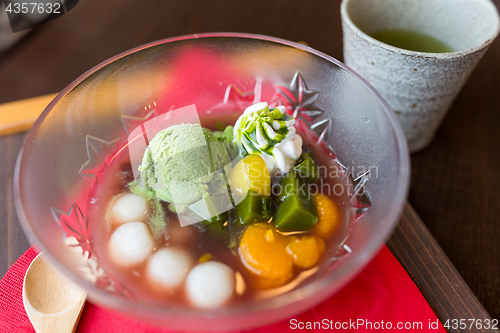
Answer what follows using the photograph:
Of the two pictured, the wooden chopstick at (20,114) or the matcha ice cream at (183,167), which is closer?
the matcha ice cream at (183,167)

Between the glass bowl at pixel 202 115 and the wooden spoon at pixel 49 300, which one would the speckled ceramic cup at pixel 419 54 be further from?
the wooden spoon at pixel 49 300

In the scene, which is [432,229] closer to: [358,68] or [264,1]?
[358,68]

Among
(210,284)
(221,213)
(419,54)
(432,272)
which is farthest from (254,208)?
(419,54)

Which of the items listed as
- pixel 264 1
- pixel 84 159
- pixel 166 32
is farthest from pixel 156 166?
pixel 264 1

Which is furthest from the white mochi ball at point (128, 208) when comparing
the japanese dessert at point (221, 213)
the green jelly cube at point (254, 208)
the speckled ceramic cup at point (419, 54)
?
the speckled ceramic cup at point (419, 54)

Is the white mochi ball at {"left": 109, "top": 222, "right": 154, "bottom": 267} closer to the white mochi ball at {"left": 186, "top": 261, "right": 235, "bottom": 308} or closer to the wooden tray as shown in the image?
the white mochi ball at {"left": 186, "top": 261, "right": 235, "bottom": 308}

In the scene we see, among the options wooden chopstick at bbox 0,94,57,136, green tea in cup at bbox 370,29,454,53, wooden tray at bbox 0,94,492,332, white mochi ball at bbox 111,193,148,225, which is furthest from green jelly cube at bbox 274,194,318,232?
wooden chopstick at bbox 0,94,57,136
